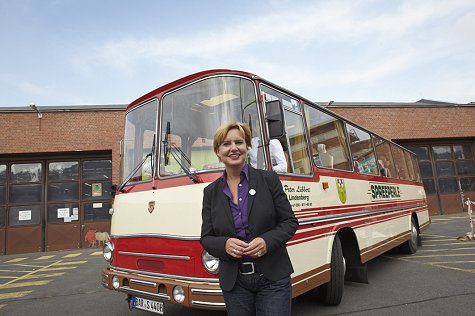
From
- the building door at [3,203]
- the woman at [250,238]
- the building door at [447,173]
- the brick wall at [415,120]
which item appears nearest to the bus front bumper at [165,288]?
the woman at [250,238]

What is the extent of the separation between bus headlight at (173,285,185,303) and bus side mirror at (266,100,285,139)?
174 cm

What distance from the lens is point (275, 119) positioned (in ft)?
11.1

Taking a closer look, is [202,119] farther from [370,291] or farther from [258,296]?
[370,291]

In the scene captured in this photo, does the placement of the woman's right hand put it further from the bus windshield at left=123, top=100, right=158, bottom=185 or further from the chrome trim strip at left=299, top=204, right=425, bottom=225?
the bus windshield at left=123, top=100, right=158, bottom=185

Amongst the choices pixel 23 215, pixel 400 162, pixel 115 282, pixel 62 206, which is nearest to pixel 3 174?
pixel 23 215

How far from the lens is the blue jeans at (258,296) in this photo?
1928 millimetres

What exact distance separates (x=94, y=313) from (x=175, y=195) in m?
2.98

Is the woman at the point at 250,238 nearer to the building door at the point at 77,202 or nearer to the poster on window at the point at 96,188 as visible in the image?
the building door at the point at 77,202

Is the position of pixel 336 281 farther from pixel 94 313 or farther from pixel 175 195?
pixel 94 313

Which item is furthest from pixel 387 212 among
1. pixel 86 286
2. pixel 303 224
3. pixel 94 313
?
pixel 86 286

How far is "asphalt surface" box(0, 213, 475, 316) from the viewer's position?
4484 mm

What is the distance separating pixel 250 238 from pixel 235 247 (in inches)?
4.9

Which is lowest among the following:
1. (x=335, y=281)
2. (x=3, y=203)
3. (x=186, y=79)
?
(x=335, y=281)

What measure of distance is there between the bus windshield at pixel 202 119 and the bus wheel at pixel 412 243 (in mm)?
6972
